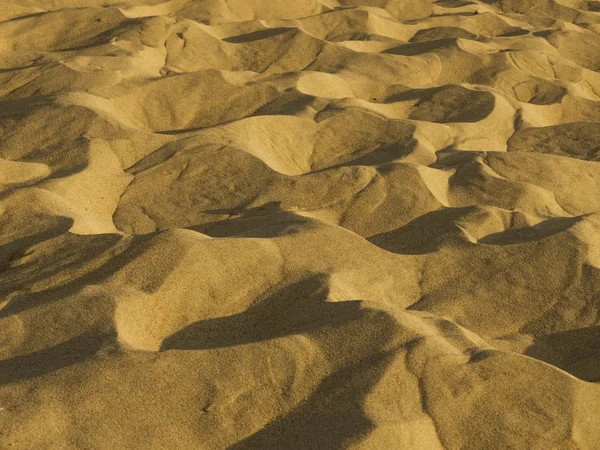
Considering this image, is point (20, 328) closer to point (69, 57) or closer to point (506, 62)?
point (69, 57)

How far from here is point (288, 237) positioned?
2053 mm

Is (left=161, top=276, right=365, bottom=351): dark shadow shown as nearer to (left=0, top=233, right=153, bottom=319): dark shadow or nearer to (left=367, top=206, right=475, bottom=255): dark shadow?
(left=0, top=233, right=153, bottom=319): dark shadow

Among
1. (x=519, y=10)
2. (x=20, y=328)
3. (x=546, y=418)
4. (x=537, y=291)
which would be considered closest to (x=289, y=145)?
(x=537, y=291)

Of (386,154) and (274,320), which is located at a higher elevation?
(274,320)

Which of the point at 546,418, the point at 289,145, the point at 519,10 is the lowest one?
the point at 519,10

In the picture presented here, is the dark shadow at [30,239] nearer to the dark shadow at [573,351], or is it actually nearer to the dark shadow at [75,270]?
the dark shadow at [75,270]

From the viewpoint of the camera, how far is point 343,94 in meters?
3.33

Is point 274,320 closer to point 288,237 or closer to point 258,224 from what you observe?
point 288,237

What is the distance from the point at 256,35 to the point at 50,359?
8.67 ft

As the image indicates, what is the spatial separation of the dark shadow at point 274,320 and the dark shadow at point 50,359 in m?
0.16

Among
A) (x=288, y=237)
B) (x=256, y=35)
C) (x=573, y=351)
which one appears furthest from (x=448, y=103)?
(x=573, y=351)

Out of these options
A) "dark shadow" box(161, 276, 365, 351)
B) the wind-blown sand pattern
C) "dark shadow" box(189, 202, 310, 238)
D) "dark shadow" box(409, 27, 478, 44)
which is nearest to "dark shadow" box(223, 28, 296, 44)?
the wind-blown sand pattern

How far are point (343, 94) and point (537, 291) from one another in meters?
1.58

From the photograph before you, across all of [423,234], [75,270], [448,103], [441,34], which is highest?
[75,270]
